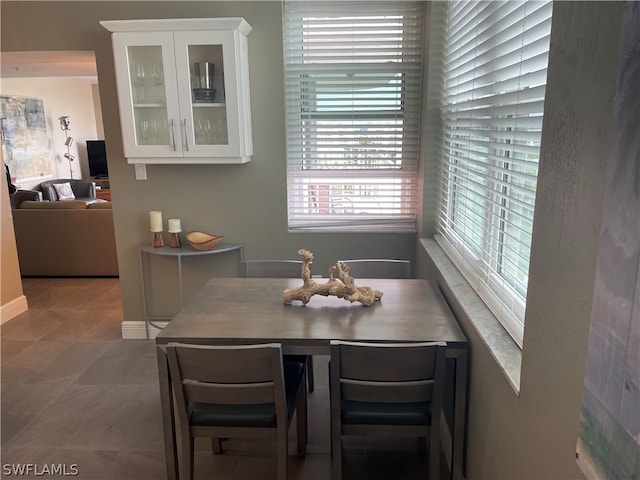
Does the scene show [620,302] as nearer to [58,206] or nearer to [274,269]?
[274,269]

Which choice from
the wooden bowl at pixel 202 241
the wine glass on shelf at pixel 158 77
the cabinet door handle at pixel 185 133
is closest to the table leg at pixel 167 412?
the wooden bowl at pixel 202 241

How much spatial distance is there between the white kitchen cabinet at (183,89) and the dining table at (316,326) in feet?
3.73

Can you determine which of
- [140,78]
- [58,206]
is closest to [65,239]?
[58,206]

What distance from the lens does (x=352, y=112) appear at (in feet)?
10.6

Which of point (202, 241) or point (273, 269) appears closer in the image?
point (273, 269)

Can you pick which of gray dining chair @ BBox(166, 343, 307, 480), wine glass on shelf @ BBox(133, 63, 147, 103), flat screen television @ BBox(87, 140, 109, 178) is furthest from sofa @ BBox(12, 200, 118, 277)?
flat screen television @ BBox(87, 140, 109, 178)

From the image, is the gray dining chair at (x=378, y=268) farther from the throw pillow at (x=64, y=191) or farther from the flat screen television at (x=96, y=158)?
the flat screen television at (x=96, y=158)

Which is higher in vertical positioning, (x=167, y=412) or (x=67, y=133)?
(x=67, y=133)

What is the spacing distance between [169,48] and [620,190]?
273 cm

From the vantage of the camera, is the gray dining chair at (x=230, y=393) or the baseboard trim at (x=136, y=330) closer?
the gray dining chair at (x=230, y=393)

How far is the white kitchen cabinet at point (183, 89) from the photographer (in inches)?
111

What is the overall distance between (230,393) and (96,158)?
28.8 ft

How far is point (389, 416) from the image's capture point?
1754 millimetres

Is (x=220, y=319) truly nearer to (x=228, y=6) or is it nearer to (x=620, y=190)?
(x=620, y=190)
